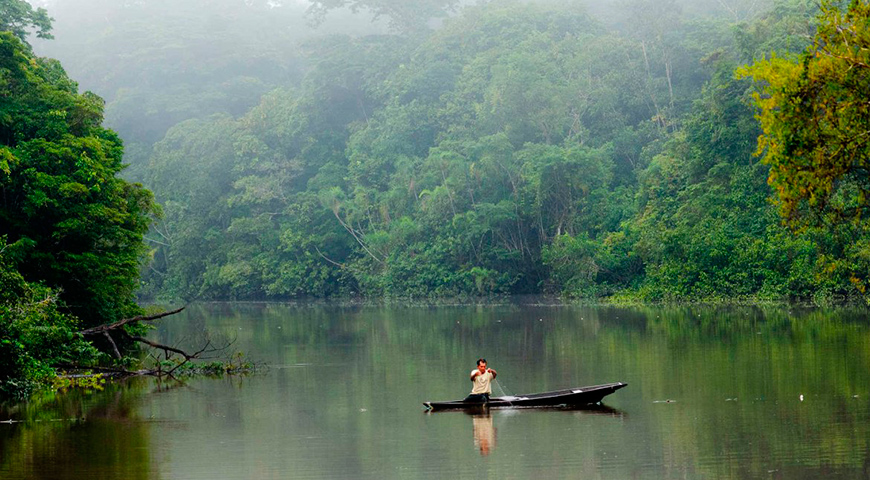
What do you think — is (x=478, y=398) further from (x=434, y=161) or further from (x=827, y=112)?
(x=434, y=161)

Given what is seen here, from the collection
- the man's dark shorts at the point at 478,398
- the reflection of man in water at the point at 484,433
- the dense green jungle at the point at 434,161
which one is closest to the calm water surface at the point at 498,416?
the reflection of man in water at the point at 484,433

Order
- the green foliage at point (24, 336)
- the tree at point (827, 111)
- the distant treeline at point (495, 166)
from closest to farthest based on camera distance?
the tree at point (827, 111) < the green foliage at point (24, 336) < the distant treeline at point (495, 166)

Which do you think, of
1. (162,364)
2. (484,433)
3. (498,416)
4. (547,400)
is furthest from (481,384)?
(162,364)

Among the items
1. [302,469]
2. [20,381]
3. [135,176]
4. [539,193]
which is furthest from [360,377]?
[135,176]

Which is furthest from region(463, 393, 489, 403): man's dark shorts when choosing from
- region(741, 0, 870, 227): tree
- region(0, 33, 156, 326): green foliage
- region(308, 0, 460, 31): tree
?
region(308, 0, 460, 31): tree

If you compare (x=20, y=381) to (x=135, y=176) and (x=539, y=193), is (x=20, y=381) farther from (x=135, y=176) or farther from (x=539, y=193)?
(x=135, y=176)

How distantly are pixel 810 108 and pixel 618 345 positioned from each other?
14.8 metres

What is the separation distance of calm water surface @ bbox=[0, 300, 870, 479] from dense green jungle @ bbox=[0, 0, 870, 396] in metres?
3.26

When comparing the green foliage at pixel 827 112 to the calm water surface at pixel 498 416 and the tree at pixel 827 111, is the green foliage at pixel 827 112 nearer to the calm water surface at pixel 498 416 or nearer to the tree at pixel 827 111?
the tree at pixel 827 111

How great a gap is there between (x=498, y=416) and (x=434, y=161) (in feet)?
142

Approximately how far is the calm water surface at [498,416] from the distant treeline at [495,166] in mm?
14537

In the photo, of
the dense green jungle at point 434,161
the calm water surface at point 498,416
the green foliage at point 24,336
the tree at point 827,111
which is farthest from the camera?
the dense green jungle at point 434,161

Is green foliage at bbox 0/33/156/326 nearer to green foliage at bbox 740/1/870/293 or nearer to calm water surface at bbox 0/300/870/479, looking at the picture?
calm water surface at bbox 0/300/870/479

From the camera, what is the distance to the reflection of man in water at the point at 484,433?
15.5m
